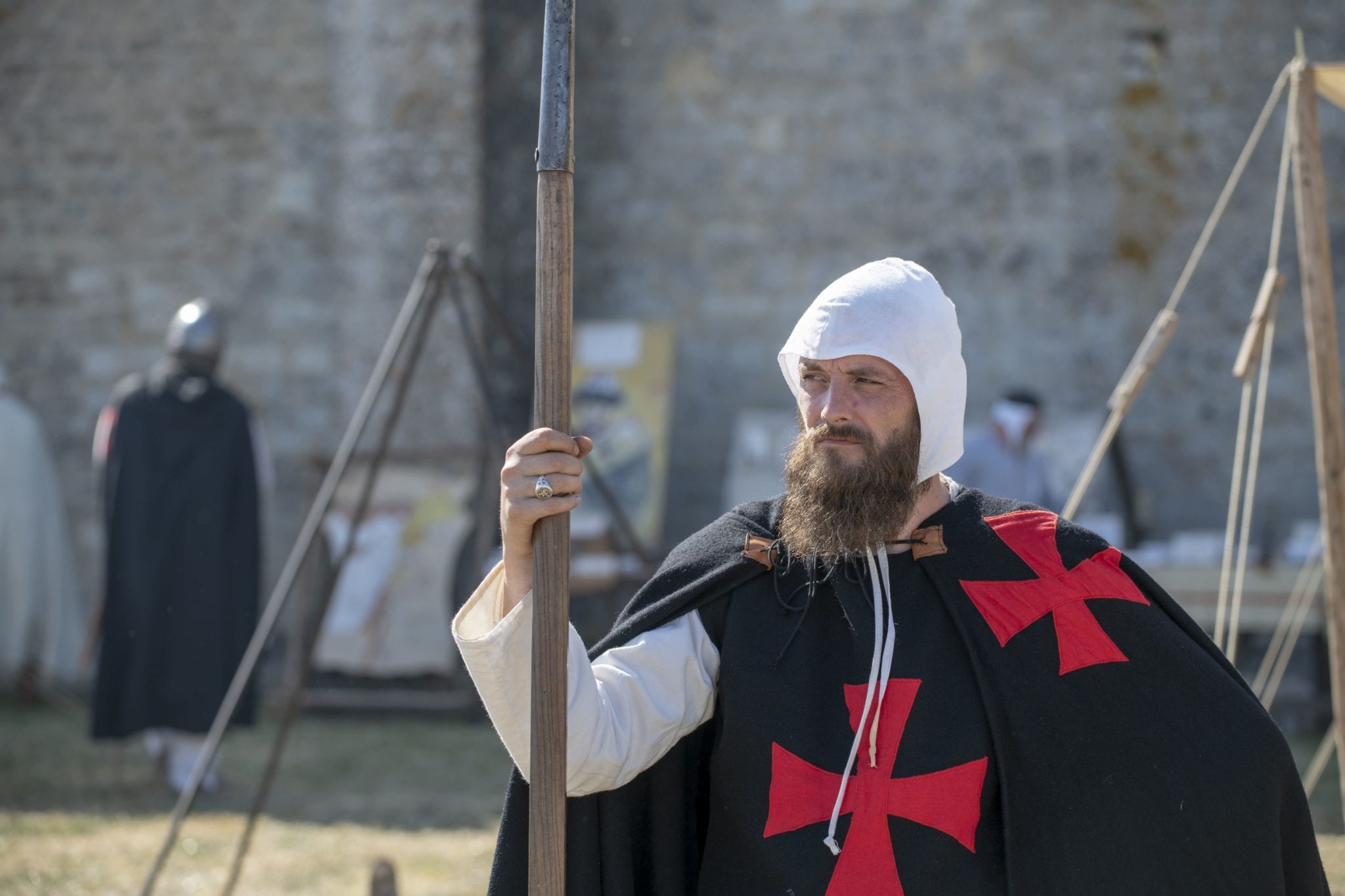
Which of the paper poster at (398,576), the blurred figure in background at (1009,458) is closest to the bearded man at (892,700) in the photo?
the blurred figure in background at (1009,458)

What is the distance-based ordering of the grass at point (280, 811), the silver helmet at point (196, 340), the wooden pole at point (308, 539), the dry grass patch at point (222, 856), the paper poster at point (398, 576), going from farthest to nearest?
1. the paper poster at point (398, 576)
2. the silver helmet at point (196, 340)
3. the grass at point (280, 811)
4. the dry grass patch at point (222, 856)
5. the wooden pole at point (308, 539)

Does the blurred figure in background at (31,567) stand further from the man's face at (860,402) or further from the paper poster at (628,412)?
the man's face at (860,402)

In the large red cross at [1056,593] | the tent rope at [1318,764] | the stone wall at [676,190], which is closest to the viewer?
the large red cross at [1056,593]

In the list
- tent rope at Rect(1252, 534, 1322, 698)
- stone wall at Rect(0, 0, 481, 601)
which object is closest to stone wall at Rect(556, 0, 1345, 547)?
tent rope at Rect(1252, 534, 1322, 698)

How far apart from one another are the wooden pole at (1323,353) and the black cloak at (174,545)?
4.39m

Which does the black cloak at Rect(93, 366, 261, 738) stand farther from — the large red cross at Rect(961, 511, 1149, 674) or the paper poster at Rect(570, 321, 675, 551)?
the large red cross at Rect(961, 511, 1149, 674)

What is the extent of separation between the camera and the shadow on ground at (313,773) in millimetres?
5395

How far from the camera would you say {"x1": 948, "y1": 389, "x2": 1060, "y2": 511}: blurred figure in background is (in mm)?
6883

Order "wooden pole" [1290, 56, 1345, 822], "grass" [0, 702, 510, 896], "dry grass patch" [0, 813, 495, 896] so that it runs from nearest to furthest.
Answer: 1. "wooden pole" [1290, 56, 1345, 822]
2. "dry grass patch" [0, 813, 495, 896]
3. "grass" [0, 702, 510, 896]

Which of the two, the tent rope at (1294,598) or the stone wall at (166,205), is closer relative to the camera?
the tent rope at (1294,598)

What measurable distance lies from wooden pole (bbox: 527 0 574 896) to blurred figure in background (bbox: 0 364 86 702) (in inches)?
273

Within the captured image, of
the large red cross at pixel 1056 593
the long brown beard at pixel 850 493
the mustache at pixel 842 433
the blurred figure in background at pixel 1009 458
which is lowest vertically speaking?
the blurred figure in background at pixel 1009 458

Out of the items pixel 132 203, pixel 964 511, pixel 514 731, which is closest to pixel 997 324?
pixel 132 203

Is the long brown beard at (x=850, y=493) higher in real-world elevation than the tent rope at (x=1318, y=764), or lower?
higher
